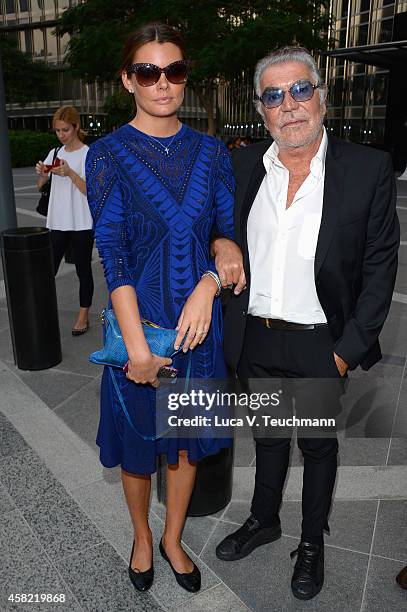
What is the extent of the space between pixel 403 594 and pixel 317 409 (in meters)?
0.92

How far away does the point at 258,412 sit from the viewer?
2.77 metres

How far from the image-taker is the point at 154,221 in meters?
2.01

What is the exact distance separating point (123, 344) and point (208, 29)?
2010cm

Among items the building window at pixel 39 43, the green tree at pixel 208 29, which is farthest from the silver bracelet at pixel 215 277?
the building window at pixel 39 43

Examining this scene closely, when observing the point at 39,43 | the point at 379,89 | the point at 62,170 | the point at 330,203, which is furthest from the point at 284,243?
the point at 39,43

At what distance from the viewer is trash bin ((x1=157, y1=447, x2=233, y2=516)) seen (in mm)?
2887

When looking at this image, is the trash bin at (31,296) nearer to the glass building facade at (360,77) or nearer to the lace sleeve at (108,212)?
the lace sleeve at (108,212)

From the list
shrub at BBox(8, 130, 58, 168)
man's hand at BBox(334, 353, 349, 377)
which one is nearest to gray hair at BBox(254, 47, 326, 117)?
man's hand at BBox(334, 353, 349, 377)

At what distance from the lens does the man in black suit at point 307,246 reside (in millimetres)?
2121

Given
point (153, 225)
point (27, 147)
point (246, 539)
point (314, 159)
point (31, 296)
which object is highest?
point (314, 159)

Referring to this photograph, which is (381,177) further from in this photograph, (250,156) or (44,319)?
(44,319)

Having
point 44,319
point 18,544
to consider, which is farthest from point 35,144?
point 18,544

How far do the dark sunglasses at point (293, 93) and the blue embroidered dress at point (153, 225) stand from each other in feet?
0.82

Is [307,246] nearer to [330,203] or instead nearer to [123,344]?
[330,203]
